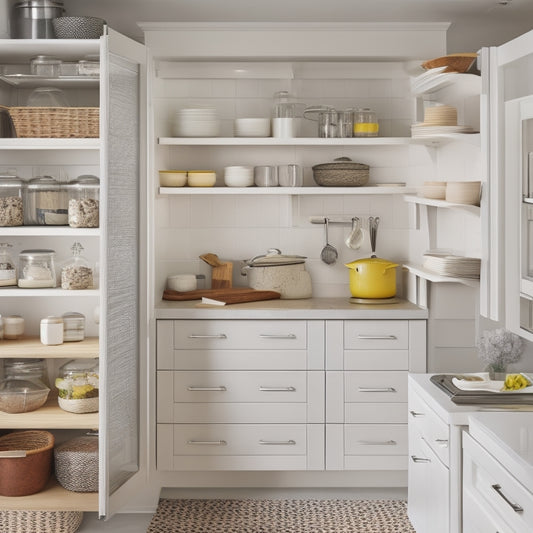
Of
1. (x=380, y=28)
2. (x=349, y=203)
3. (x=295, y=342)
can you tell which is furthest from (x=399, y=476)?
(x=380, y=28)

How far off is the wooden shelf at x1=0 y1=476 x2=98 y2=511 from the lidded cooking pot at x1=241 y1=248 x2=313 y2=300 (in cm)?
139

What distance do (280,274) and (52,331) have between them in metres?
1.23

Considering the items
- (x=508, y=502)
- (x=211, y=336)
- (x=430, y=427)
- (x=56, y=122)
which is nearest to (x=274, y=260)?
(x=211, y=336)

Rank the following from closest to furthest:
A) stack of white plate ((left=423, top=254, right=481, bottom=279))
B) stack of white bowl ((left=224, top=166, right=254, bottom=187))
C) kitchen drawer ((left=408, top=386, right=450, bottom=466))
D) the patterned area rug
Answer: kitchen drawer ((left=408, top=386, right=450, bottom=466)) < stack of white plate ((left=423, top=254, right=481, bottom=279)) < the patterned area rug < stack of white bowl ((left=224, top=166, right=254, bottom=187))

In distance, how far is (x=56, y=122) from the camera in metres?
3.78

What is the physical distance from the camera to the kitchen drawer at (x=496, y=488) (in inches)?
86.3

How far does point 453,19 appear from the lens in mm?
4344

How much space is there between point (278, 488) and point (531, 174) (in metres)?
2.30

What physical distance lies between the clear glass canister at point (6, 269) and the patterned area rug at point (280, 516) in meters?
1.33

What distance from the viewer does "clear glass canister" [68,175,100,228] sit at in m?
3.76

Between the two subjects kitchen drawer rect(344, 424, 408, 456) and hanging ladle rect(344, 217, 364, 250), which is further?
hanging ladle rect(344, 217, 364, 250)

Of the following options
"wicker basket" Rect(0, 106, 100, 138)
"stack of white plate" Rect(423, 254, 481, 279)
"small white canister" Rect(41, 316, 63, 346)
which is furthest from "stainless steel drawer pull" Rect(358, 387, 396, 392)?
"wicker basket" Rect(0, 106, 100, 138)

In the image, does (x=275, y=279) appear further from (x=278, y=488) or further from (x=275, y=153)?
(x=278, y=488)

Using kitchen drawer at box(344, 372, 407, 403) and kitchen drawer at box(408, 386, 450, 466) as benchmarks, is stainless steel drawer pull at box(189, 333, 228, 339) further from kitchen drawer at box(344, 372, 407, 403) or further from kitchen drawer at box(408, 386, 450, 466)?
kitchen drawer at box(408, 386, 450, 466)
